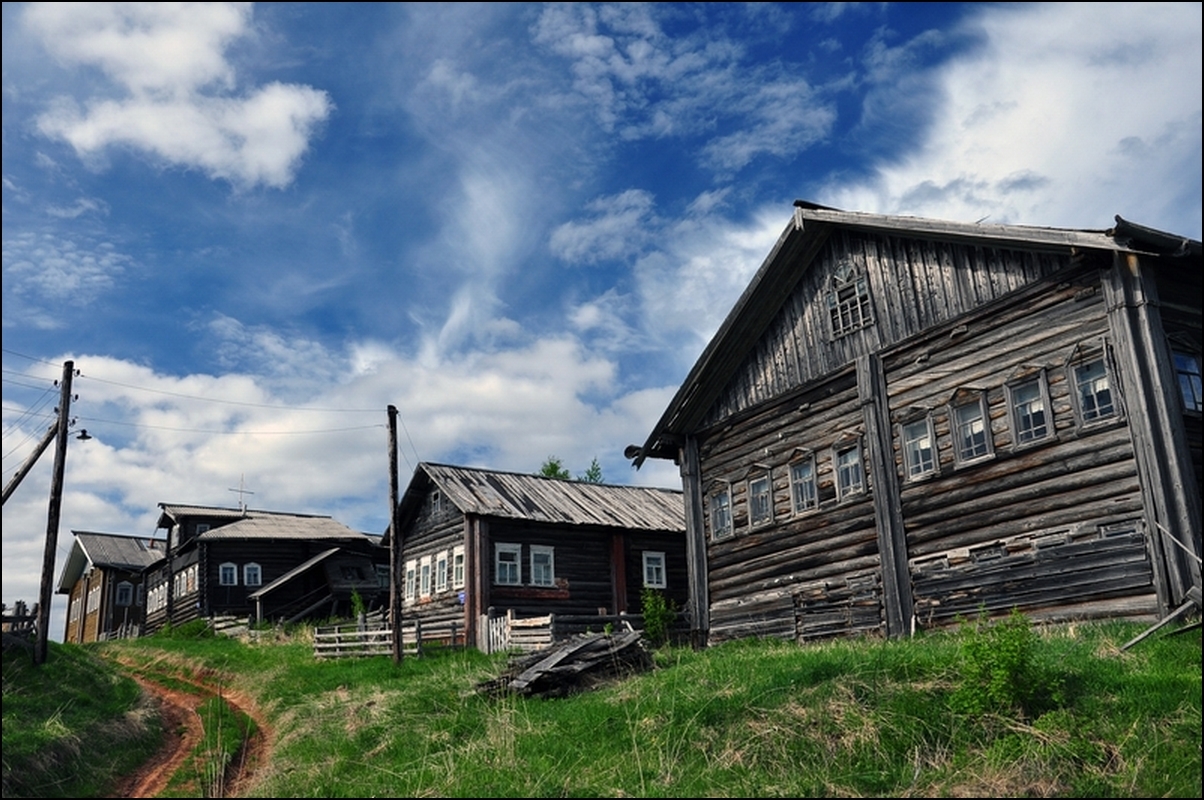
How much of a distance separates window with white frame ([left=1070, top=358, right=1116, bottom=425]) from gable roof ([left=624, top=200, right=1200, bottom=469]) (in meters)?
1.87

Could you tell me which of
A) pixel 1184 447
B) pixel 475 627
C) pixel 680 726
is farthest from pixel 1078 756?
pixel 475 627

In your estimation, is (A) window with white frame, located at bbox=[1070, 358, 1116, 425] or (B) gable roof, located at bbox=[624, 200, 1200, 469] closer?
(B) gable roof, located at bbox=[624, 200, 1200, 469]

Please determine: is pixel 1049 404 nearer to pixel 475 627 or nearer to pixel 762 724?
pixel 762 724

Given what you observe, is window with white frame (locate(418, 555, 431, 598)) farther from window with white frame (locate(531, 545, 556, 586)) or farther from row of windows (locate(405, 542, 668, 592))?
window with white frame (locate(531, 545, 556, 586))

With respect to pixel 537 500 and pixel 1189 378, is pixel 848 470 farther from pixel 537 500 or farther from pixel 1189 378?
pixel 537 500

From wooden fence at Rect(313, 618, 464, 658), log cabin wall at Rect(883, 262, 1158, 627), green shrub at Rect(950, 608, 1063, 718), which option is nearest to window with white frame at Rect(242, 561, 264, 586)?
wooden fence at Rect(313, 618, 464, 658)

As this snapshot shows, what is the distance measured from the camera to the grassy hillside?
35.3ft

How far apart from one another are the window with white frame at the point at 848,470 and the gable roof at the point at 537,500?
14245 mm

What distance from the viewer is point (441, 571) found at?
34188 millimetres

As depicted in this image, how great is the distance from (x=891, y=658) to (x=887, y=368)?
22.7 ft

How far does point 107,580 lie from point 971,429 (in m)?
56.6

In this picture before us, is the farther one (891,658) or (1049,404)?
(1049,404)

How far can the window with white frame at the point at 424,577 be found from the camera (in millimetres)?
35031

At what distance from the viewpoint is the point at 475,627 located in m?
31.2
